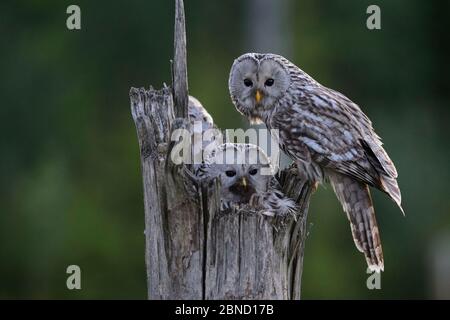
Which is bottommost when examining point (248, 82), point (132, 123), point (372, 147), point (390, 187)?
point (390, 187)

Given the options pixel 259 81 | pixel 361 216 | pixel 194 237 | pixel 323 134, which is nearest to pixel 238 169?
pixel 323 134

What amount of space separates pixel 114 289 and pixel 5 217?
2.09m

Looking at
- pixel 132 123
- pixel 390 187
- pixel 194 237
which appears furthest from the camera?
pixel 132 123

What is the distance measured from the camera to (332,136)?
698cm

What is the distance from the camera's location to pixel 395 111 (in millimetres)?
15695

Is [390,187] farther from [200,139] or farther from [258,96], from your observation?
[200,139]

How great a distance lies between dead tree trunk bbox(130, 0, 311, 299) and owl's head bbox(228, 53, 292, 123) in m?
1.43

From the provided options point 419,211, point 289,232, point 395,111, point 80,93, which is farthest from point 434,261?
point 289,232

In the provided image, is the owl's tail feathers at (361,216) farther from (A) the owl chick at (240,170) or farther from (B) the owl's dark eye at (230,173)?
(B) the owl's dark eye at (230,173)

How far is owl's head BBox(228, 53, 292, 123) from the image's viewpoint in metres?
7.25

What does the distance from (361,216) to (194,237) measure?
1.61 m

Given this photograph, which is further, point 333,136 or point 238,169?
point 333,136

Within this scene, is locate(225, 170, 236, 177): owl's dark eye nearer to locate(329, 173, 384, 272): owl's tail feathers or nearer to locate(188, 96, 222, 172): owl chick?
locate(188, 96, 222, 172): owl chick
